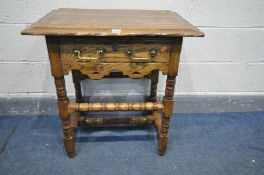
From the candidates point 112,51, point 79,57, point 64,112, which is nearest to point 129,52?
point 112,51

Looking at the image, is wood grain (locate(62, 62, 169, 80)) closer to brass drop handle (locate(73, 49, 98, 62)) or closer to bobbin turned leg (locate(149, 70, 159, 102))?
brass drop handle (locate(73, 49, 98, 62))

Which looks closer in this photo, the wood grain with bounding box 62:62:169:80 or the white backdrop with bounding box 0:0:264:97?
the wood grain with bounding box 62:62:169:80

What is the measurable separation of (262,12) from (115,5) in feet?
3.04

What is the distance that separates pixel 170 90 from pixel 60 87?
516mm

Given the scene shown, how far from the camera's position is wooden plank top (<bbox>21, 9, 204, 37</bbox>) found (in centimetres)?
85

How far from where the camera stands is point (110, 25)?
3.07 ft

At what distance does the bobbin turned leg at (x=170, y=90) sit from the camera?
959 mm

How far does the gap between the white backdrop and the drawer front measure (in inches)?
20.2

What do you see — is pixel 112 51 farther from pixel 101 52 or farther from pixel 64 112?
pixel 64 112

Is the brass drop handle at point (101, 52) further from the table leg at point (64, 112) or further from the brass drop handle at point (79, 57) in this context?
the table leg at point (64, 112)

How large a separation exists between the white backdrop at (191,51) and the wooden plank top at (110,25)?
0.89 feet

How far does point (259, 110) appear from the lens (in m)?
1.75

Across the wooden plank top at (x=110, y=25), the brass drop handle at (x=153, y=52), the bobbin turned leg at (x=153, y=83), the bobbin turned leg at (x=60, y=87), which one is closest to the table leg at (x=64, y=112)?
the bobbin turned leg at (x=60, y=87)

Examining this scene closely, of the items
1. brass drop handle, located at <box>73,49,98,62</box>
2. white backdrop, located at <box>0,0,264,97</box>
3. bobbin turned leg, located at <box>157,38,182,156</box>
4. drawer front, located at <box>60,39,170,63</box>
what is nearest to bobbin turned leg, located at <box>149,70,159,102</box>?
white backdrop, located at <box>0,0,264,97</box>
